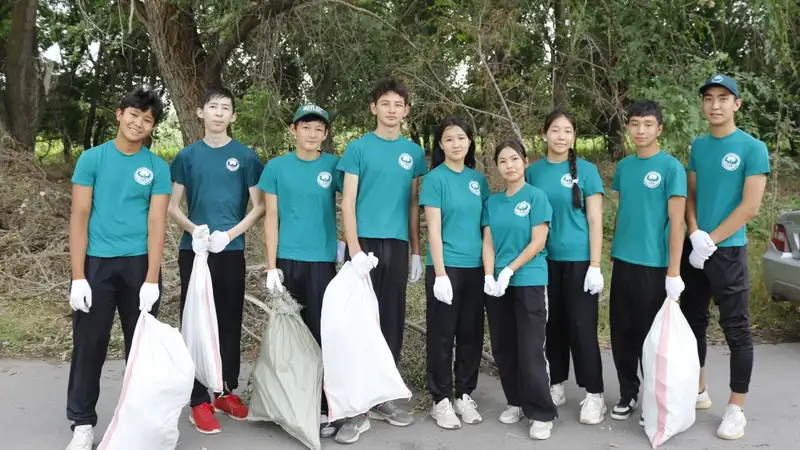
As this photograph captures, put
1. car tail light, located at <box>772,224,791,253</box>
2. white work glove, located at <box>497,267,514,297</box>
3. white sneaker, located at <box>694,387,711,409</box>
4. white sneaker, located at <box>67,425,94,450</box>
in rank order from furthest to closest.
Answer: car tail light, located at <box>772,224,791,253</box> → white sneaker, located at <box>694,387,711,409</box> → white work glove, located at <box>497,267,514,297</box> → white sneaker, located at <box>67,425,94,450</box>

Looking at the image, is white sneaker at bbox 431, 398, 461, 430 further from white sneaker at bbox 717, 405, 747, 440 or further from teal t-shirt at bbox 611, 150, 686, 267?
white sneaker at bbox 717, 405, 747, 440

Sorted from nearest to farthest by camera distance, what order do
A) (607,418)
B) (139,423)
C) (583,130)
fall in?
1. (139,423)
2. (607,418)
3. (583,130)

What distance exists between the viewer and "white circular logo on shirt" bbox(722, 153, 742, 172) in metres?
3.46

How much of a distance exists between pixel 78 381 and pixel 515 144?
99.5 inches

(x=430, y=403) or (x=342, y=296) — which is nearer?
(x=342, y=296)

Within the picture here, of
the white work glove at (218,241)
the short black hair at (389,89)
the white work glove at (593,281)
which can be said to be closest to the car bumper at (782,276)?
the white work glove at (593,281)

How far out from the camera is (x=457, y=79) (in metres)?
7.02

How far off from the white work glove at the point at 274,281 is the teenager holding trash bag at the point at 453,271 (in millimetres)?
813

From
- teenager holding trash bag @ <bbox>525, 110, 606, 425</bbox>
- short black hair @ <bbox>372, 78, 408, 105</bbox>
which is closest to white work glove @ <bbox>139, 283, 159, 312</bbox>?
short black hair @ <bbox>372, 78, 408, 105</bbox>

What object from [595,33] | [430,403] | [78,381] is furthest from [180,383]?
[595,33]

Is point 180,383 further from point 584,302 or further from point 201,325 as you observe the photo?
point 584,302

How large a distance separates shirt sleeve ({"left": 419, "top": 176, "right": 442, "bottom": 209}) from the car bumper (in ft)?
9.38

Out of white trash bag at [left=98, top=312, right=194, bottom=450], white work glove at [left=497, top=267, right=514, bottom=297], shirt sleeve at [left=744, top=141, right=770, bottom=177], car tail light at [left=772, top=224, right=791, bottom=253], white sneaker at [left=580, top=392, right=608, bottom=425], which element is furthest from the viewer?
car tail light at [left=772, top=224, right=791, bottom=253]

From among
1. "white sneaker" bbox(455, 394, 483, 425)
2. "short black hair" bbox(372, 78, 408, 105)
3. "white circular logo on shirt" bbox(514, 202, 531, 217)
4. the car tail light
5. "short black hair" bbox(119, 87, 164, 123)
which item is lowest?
"white sneaker" bbox(455, 394, 483, 425)
